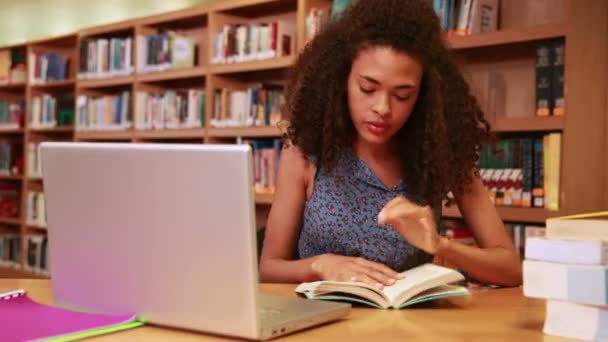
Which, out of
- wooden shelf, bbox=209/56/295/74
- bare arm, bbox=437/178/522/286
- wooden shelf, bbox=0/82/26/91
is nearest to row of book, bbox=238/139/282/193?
wooden shelf, bbox=209/56/295/74

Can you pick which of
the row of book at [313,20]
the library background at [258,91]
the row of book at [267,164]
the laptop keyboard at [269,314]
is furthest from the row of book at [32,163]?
the laptop keyboard at [269,314]

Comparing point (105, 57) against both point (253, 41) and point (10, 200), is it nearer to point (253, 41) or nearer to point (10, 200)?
point (253, 41)

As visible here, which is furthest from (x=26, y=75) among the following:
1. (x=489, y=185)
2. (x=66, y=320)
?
(x=66, y=320)

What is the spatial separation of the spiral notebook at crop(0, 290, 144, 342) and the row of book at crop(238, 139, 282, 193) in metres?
2.70

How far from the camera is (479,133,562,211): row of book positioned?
275 cm

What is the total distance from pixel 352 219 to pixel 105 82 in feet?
12.0

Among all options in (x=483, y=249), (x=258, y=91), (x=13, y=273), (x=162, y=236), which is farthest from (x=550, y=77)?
(x=13, y=273)

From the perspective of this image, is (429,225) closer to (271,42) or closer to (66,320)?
(66,320)

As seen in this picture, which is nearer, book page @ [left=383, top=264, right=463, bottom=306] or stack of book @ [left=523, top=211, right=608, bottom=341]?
stack of book @ [left=523, top=211, right=608, bottom=341]

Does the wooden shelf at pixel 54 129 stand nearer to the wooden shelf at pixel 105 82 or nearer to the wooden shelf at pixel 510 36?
the wooden shelf at pixel 105 82

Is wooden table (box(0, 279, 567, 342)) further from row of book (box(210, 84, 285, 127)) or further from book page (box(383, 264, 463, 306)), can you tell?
row of book (box(210, 84, 285, 127))

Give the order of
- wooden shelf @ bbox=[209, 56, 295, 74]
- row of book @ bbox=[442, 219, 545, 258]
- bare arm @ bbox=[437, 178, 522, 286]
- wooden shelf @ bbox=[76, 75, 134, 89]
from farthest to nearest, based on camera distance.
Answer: wooden shelf @ bbox=[76, 75, 134, 89] → wooden shelf @ bbox=[209, 56, 295, 74] → row of book @ bbox=[442, 219, 545, 258] → bare arm @ bbox=[437, 178, 522, 286]

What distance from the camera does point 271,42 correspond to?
12.6 ft

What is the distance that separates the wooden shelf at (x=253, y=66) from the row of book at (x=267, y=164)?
411mm
